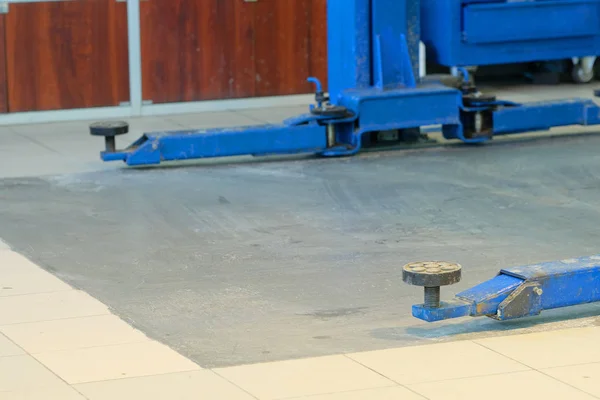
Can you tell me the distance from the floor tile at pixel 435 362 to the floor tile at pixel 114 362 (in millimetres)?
703

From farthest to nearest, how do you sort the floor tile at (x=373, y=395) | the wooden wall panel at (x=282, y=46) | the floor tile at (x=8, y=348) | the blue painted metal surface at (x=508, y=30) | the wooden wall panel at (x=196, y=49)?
the wooden wall panel at (x=282, y=46), the wooden wall panel at (x=196, y=49), the blue painted metal surface at (x=508, y=30), the floor tile at (x=8, y=348), the floor tile at (x=373, y=395)

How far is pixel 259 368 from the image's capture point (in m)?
4.80

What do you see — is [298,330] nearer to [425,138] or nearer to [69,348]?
[69,348]

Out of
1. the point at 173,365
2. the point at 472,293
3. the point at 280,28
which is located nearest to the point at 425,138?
the point at 280,28

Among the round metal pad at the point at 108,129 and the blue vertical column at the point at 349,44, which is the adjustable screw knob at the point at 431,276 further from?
the blue vertical column at the point at 349,44

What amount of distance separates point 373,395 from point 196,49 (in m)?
7.19

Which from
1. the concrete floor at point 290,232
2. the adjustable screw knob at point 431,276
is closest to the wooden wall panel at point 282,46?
the concrete floor at point 290,232

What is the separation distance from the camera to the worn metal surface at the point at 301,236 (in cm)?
542

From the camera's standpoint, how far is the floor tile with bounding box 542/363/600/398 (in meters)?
4.56

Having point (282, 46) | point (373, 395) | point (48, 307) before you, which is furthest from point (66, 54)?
point (373, 395)

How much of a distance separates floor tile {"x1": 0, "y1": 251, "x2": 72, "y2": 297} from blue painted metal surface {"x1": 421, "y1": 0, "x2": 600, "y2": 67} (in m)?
4.13

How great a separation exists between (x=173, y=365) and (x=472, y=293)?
1282mm

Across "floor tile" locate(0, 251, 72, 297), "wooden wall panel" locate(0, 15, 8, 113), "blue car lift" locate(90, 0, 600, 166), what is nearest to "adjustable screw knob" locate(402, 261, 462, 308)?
"floor tile" locate(0, 251, 72, 297)

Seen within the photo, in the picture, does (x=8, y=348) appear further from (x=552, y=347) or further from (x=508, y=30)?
(x=508, y=30)
